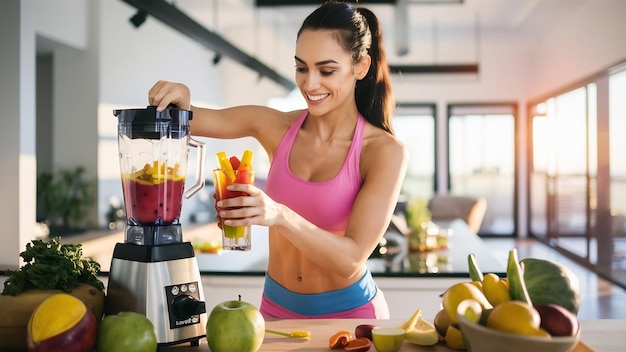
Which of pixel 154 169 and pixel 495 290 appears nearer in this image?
pixel 495 290

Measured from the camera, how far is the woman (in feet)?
5.67

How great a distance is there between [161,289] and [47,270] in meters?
0.23

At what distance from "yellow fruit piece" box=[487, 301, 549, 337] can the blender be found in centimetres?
65

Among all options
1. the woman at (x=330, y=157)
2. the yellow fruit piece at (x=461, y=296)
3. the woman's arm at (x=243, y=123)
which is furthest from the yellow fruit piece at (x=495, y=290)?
the woman's arm at (x=243, y=123)

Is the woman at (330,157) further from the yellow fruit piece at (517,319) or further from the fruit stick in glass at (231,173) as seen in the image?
the yellow fruit piece at (517,319)

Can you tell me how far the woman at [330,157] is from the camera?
1.73 metres

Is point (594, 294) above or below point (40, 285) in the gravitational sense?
below

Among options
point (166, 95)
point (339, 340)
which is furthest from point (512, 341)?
point (166, 95)

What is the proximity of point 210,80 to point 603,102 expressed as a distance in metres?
5.75

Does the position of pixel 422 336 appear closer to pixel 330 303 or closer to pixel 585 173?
pixel 330 303

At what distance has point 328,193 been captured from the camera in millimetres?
1873

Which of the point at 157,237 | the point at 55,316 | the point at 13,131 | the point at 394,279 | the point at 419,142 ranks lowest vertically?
the point at 394,279

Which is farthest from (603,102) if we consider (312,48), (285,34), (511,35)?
(312,48)

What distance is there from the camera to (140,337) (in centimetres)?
125
